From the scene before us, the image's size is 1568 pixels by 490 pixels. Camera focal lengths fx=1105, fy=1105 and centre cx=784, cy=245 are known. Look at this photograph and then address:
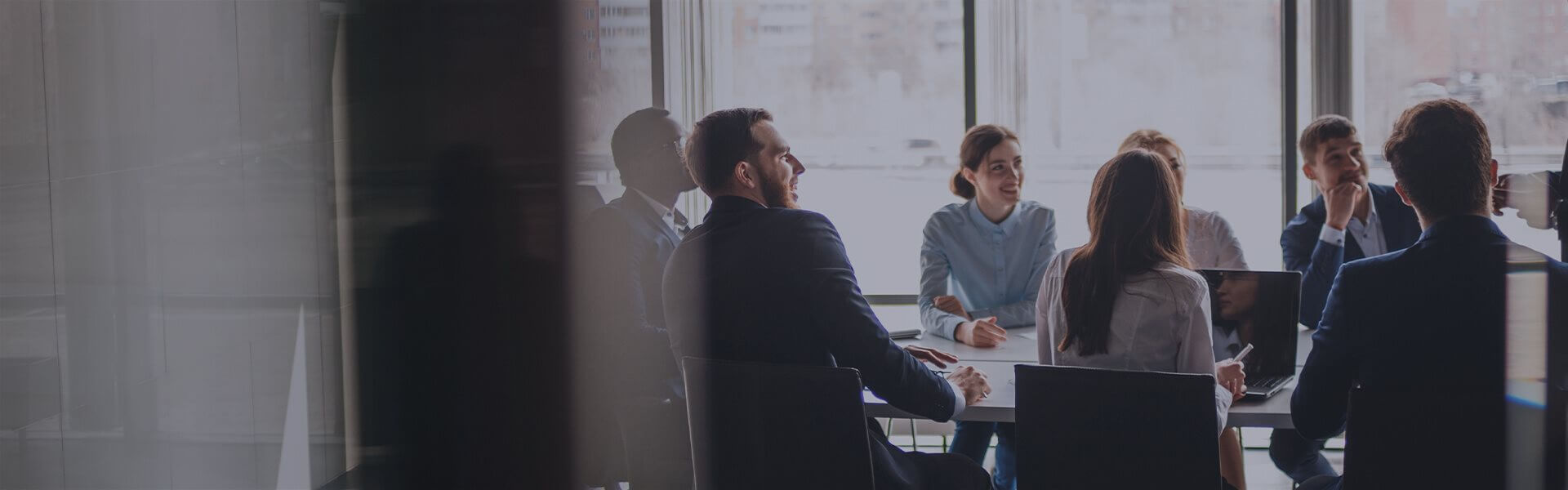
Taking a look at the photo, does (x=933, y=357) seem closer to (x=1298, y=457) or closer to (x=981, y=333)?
(x=981, y=333)

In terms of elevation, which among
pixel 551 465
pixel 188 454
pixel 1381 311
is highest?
pixel 1381 311

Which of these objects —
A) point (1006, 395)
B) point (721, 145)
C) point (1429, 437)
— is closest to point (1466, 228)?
point (1429, 437)

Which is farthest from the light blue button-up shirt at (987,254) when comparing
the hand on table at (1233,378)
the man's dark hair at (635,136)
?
the hand on table at (1233,378)

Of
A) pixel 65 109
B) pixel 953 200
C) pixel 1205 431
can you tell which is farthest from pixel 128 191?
pixel 953 200

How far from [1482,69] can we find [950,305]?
2.39 metres

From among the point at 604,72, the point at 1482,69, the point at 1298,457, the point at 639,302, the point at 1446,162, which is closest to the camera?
the point at 1446,162

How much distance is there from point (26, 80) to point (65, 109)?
119 millimetres

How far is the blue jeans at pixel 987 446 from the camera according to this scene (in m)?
3.09

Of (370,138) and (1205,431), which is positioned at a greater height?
(370,138)

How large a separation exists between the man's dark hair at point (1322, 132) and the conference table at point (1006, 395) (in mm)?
616

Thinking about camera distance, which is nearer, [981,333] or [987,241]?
[981,333]

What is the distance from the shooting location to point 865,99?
14.8ft

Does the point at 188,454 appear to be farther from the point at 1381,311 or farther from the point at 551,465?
→ the point at 1381,311

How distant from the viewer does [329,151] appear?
11.8 ft
